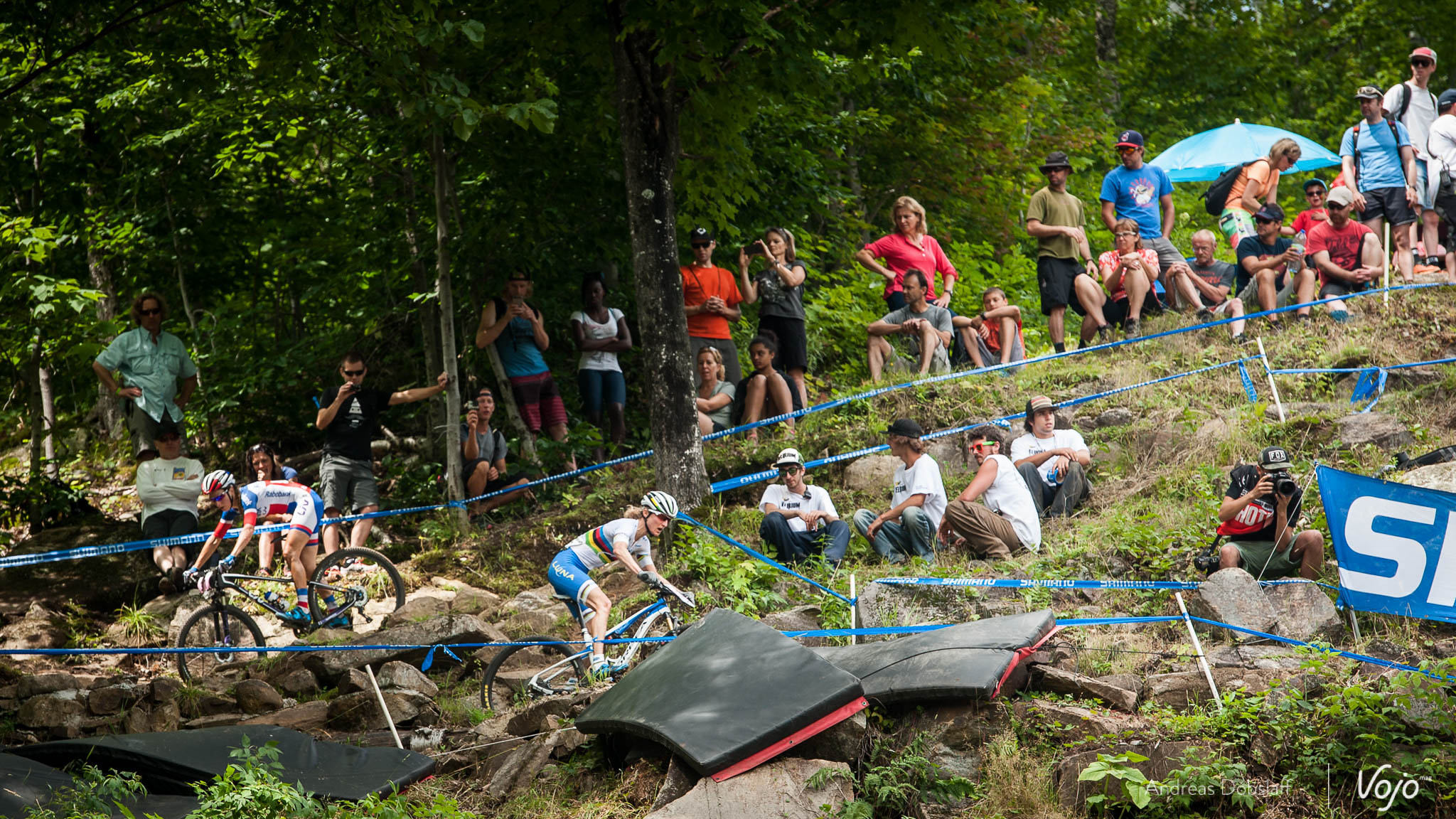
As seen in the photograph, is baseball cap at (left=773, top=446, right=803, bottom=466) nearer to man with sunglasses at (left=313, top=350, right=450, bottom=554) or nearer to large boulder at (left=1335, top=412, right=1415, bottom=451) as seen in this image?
man with sunglasses at (left=313, top=350, right=450, bottom=554)

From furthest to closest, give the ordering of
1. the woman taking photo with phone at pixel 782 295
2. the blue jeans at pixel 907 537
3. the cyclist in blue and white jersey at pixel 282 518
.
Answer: the woman taking photo with phone at pixel 782 295 < the cyclist in blue and white jersey at pixel 282 518 < the blue jeans at pixel 907 537

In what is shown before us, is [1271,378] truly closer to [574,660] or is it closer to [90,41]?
[574,660]

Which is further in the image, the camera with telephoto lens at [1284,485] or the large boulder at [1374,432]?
the large boulder at [1374,432]

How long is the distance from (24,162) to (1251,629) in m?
13.9

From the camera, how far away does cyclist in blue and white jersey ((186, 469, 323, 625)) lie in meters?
9.90

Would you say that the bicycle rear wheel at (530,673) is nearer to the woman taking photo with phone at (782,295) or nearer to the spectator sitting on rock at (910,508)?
the spectator sitting on rock at (910,508)

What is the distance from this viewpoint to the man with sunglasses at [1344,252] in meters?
12.8

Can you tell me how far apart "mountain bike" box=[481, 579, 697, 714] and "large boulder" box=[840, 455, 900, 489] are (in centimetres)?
297

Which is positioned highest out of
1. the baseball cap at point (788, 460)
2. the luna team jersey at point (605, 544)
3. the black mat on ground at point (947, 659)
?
the baseball cap at point (788, 460)

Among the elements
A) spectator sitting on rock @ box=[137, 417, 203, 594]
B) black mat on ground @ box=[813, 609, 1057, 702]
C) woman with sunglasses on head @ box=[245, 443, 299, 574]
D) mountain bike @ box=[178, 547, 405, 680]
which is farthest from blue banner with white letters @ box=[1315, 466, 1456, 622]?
spectator sitting on rock @ box=[137, 417, 203, 594]

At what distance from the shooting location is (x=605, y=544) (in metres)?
8.72

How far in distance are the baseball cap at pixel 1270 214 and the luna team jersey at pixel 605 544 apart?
8.06 meters

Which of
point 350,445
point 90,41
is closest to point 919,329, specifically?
point 350,445

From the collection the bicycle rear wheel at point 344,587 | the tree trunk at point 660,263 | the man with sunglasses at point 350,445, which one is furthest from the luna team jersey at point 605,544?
the man with sunglasses at point 350,445
